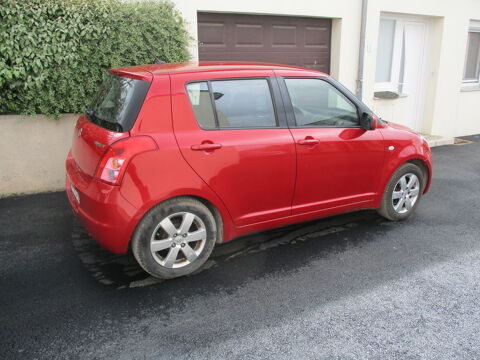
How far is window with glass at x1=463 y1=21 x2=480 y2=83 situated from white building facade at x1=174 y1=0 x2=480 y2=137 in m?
0.02

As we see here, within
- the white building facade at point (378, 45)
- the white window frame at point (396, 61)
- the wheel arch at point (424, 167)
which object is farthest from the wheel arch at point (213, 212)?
the white window frame at point (396, 61)

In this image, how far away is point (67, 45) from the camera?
16.6ft

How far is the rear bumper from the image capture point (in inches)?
119

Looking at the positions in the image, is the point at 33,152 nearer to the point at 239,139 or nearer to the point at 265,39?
the point at 239,139

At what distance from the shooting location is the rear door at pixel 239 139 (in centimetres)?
326

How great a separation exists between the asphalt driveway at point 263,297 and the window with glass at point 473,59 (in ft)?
23.5

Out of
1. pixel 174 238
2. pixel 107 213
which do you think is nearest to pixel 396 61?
pixel 174 238

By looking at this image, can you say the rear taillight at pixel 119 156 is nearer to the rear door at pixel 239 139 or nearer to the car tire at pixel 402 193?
the rear door at pixel 239 139

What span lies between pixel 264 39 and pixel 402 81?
382cm

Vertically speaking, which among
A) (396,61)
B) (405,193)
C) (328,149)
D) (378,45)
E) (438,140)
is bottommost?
(438,140)

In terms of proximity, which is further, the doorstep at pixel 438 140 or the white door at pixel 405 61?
the doorstep at pixel 438 140

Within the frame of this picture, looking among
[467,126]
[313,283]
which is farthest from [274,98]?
[467,126]

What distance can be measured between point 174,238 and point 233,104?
1.22m

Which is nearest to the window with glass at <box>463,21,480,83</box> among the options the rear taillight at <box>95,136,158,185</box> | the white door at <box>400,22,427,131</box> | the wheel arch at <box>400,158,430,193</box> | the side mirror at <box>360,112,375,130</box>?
the white door at <box>400,22,427,131</box>
